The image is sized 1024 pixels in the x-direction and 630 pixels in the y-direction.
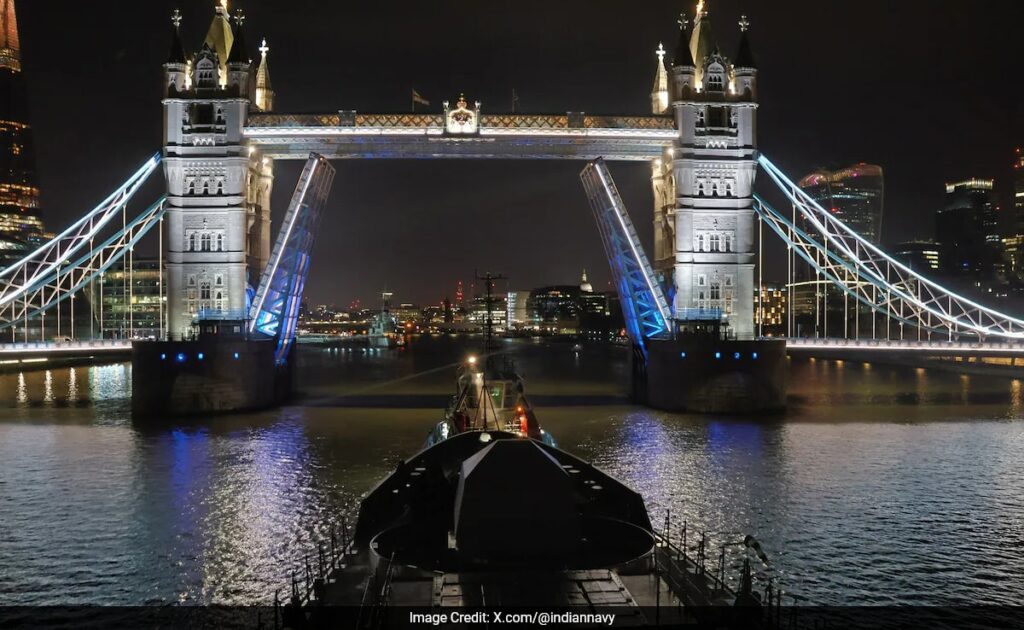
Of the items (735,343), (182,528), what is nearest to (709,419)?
(735,343)

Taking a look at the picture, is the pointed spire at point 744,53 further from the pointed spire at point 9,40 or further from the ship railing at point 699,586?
the pointed spire at point 9,40

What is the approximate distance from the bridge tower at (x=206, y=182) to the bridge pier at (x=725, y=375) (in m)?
22.6

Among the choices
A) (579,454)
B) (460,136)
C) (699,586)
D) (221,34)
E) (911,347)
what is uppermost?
(221,34)

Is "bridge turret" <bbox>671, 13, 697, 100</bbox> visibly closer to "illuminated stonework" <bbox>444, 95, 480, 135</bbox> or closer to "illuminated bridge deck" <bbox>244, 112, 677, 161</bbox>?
"illuminated bridge deck" <bbox>244, 112, 677, 161</bbox>

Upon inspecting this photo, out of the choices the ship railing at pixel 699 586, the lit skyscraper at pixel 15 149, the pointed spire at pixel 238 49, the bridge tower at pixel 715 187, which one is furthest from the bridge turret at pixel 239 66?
the lit skyscraper at pixel 15 149

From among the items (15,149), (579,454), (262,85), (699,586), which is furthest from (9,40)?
(699,586)

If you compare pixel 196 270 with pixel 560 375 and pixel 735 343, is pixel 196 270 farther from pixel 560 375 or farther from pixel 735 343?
pixel 560 375

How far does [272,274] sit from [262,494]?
64.5 ft

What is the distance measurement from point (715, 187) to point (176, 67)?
2853 centimetres

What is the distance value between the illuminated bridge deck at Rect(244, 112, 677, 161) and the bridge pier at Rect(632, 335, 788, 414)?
35.1 feet

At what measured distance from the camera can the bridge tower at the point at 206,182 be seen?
45.1 meters

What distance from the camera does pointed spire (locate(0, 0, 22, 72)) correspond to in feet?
526

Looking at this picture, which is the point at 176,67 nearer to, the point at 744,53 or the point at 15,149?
the point at 744,53

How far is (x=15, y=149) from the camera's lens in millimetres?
163625
